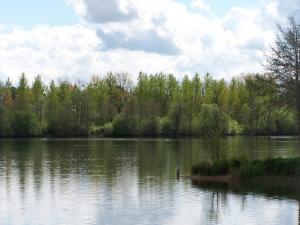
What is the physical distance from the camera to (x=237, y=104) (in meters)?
167

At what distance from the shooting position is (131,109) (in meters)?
160

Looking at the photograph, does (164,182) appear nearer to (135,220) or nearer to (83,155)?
(135,220)

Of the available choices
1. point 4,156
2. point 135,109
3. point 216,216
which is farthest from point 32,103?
point 216,216

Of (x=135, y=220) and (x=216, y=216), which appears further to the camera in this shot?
(x=216, y=216)

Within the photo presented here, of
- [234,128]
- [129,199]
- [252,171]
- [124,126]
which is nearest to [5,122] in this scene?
[124,126]

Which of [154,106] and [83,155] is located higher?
[154,106]

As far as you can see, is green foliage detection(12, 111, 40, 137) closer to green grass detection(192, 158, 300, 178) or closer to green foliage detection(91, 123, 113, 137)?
green foliage detection(91, 123, 113, 137)

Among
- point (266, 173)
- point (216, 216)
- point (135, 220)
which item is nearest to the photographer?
point (135, 220)

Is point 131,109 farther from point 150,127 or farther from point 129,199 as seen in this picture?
point 129,199

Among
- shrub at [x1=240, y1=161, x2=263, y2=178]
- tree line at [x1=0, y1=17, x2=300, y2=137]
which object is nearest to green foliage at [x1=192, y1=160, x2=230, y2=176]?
shrub at [x1=240, y1=161, x2=263, y2=178]

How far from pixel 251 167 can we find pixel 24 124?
11051cm

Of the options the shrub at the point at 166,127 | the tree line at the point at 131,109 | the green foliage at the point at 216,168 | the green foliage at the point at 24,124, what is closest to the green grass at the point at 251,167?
the green foliage at the point at 216,168

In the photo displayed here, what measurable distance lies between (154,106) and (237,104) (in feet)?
77.0

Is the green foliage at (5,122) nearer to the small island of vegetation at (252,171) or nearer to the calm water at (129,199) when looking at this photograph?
the calm water at (129,199)
